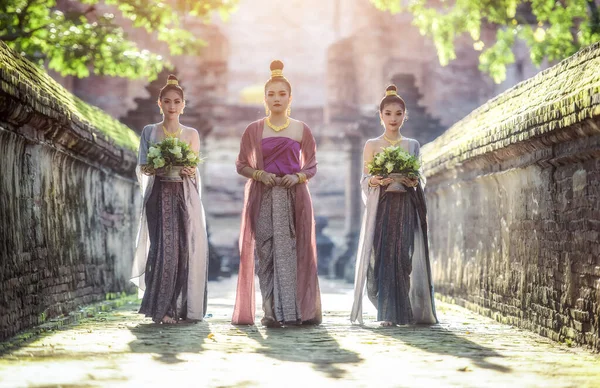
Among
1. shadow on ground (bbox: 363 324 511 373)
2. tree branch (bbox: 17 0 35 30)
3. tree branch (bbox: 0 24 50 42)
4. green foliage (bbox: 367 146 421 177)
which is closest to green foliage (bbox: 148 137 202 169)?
green foliage (bbox: 367 146 421 177)

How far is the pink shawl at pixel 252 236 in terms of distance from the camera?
8805 millimetres

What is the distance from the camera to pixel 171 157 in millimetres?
8938

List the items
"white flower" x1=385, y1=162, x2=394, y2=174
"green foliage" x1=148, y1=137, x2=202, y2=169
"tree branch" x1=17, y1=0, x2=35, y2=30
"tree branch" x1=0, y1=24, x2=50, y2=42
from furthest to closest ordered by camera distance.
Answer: "tree branch" x1=17, y1=0, x2=35, y2=30, "tree branch" x1=0, y1=24, x2=50, y2=42, "white flower" x1=385, y1=162, x2=394, y2=174, "green foliage" x1=148, y1=137, x2=202, y2=169

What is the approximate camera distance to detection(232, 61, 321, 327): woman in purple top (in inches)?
344

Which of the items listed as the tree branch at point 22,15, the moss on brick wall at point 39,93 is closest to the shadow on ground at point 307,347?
the moss on brick wall at point 39,93

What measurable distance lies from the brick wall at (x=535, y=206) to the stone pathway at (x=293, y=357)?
37 cm

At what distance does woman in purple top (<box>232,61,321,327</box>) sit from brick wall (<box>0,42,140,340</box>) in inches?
62.8

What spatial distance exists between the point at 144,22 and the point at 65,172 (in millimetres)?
8396

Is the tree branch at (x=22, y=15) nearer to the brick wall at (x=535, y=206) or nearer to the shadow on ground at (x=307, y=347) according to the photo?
the brick wall at (x=535, y=206)

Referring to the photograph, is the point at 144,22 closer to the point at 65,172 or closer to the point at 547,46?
A: the point at 547,46

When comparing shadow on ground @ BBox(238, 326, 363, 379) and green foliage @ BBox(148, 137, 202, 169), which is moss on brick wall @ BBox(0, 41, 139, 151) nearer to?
green foliage @ BBox(148, 137, 202, 169)

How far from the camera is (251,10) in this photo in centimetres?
5972

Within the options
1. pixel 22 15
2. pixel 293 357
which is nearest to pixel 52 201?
pixel 293 357

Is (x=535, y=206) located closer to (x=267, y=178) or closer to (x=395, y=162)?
(x=395, y=162)
